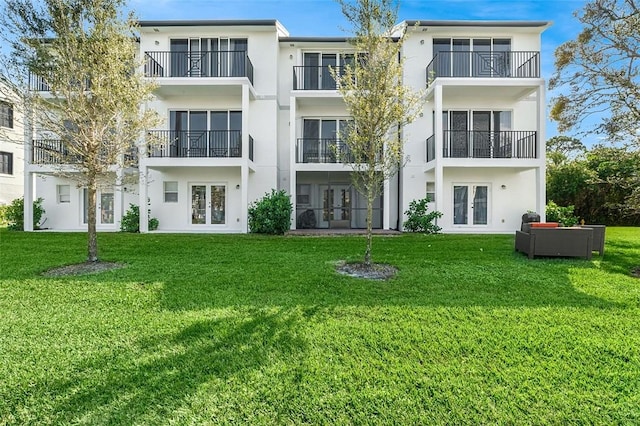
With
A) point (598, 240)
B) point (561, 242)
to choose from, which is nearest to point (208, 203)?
point (561, 242)

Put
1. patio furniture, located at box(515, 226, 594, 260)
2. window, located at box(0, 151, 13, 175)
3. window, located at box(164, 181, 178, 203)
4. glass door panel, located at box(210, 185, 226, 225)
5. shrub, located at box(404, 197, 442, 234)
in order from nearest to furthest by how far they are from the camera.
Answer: patio furniture, located at box(515, 226, 594, 260), shrub, located at box(404, 197, 442, 234), window, located at box(164, 181, 178, 203), glass door panel, located at box(210, 185, 226, 225), window, located at box(0, 151, 13, 175)

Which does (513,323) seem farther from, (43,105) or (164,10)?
(164,10)

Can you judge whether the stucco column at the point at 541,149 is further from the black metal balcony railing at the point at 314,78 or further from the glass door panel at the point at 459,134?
the black metal balcony railing at the point at 314,78

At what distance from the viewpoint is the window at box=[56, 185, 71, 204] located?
→ 54.1ft

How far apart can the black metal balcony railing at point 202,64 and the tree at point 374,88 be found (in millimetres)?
8899

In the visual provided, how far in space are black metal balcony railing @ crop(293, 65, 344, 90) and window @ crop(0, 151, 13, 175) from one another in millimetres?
21250

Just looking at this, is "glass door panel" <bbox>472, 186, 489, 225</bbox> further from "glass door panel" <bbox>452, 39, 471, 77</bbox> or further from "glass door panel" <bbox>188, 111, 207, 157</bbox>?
"glass door panel" <bbox>188, 111, 207, 157</bbox>

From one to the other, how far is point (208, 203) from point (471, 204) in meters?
11.8

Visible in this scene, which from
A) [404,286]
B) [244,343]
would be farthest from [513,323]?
[244,343]

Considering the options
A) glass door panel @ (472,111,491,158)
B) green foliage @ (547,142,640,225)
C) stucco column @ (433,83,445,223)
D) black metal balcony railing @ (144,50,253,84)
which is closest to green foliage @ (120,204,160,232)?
black metal balcony railing @ (144,50,253,84)

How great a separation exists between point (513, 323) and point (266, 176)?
40.7 feet

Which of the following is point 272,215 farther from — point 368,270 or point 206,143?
point 368,270

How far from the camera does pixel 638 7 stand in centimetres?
870

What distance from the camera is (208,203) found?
620 inches
